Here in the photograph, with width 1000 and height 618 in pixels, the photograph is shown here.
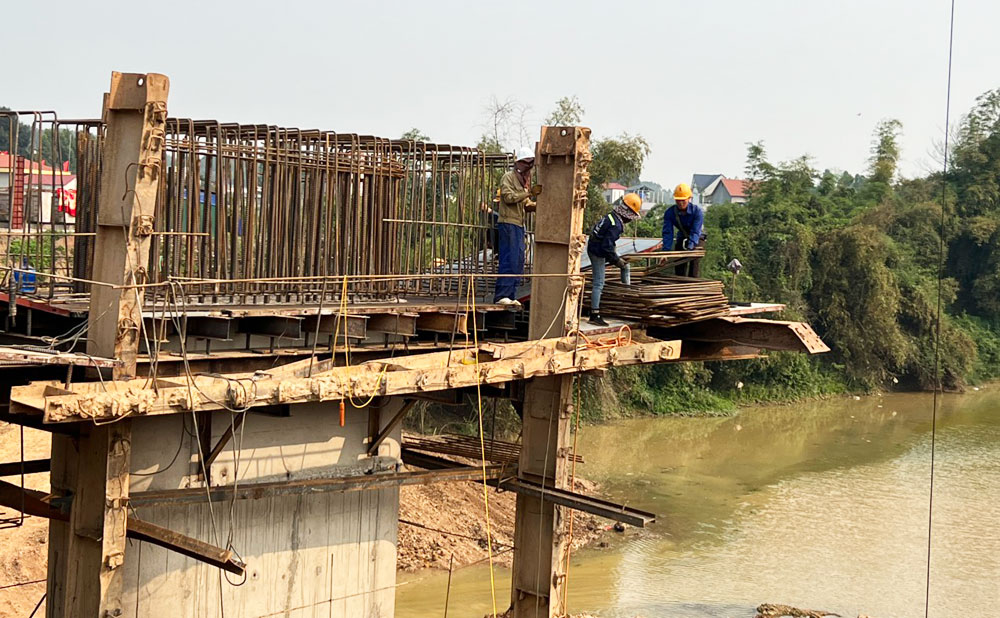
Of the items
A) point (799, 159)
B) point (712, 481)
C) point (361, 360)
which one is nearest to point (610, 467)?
point (712, 481)

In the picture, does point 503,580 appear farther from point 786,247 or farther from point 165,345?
point 786,247

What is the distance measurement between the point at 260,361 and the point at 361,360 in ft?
3.88

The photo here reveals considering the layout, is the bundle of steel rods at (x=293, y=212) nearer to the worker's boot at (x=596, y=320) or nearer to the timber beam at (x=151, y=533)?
the worker's boot at (x=596, y=320)

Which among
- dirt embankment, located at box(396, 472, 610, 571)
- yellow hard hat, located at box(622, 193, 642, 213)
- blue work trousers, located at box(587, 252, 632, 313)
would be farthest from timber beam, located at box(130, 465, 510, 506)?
dirt embankment, located at box(396, 472, 610, 571)

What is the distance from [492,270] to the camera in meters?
13.5

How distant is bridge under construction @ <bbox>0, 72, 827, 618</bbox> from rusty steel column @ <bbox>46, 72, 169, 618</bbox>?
20mm

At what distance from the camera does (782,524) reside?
24.6m

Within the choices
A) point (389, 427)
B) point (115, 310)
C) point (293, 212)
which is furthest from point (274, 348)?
point (115, 310)

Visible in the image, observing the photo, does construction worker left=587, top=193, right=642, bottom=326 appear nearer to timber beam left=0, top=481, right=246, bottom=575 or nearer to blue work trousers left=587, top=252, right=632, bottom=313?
blue work trousers left=587, top=252, right=632, bottom=313

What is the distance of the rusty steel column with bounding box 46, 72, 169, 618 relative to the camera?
8258 mm

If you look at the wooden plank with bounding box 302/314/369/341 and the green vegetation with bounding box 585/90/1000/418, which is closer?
the wooden plank with bounding box 302/314/369/341

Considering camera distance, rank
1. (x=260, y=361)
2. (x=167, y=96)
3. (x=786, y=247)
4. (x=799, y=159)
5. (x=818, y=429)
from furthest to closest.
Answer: (x=799, y=159)
(x=786, y=247)
(x=818, y=429)
(x=260, y=361)
(x=167, y=96)

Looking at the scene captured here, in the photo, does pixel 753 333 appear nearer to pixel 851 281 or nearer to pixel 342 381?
pixel 342 381

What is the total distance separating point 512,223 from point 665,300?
6.40 feet
